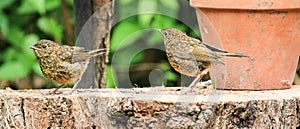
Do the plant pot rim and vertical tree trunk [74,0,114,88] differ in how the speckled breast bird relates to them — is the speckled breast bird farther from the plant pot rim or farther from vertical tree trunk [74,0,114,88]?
vertical tree trunk [74,0,114,88]

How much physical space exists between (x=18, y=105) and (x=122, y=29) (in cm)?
141

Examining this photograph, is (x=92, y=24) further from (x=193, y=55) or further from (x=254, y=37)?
(x=254, y=37)

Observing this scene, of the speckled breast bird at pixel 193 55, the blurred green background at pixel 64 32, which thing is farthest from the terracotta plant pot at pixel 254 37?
the blurred green background at pixel 64 32

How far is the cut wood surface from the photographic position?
3.78 m

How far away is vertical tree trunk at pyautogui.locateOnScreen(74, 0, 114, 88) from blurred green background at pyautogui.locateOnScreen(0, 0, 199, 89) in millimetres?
286

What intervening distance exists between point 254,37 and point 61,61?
3.06 feet

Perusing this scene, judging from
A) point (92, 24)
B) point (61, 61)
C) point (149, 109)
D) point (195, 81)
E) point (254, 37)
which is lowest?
point (149, 109)

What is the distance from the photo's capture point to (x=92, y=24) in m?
4.73

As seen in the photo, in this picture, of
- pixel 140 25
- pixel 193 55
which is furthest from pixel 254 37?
pixel 140 25

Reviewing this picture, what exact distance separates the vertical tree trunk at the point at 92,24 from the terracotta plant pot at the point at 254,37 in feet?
2.38

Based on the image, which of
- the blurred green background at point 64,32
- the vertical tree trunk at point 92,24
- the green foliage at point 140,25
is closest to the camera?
the vertical tree trunk at point 92,24

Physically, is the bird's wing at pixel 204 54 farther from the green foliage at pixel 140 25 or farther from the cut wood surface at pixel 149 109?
the green foliage at pixel 140 25

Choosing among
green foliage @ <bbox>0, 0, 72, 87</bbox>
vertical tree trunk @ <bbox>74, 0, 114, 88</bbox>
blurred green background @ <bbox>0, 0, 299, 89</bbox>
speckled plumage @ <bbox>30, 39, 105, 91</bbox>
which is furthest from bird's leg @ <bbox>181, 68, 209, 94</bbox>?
green foliage @ <bbox>0, 0, 72, 87</bbox>

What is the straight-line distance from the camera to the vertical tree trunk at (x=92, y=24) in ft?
15.4
